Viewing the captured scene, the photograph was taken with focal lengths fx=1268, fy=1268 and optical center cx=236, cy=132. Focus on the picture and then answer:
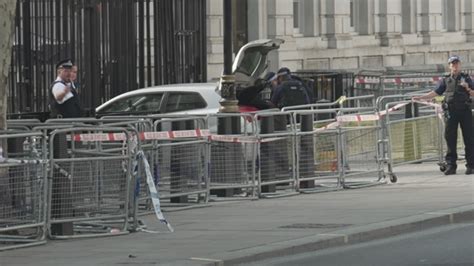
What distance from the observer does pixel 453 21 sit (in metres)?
52.5

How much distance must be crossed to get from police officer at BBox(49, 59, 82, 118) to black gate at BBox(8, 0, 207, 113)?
2.57 metres

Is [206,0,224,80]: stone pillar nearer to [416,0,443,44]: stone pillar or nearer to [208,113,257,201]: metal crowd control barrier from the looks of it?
[416,0,443,44]: stone pillar

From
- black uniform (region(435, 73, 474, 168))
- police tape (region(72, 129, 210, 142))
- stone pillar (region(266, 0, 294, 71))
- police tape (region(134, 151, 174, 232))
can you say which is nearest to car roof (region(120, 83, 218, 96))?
black uniform (region(435, 73, 474, 168))

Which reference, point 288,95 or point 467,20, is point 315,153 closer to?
point 288,95

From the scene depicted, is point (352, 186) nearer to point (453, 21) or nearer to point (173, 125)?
point (173, 125)

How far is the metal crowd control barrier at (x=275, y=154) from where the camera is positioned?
17.5m

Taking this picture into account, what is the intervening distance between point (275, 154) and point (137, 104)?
527cm

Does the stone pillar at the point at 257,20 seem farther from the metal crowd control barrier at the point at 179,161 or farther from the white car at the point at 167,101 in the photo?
the metal crowd control barrier at the point at 179,161

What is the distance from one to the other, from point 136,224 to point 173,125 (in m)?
2.92

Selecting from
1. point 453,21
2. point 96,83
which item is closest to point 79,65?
point 96,83

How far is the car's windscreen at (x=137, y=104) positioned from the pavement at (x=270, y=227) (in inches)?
203

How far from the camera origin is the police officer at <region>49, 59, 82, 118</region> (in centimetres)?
1806

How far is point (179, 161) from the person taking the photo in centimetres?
1617

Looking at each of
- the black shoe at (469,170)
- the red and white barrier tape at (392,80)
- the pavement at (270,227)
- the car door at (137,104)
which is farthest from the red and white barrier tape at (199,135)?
the red and white barrier tape at (392,80)
